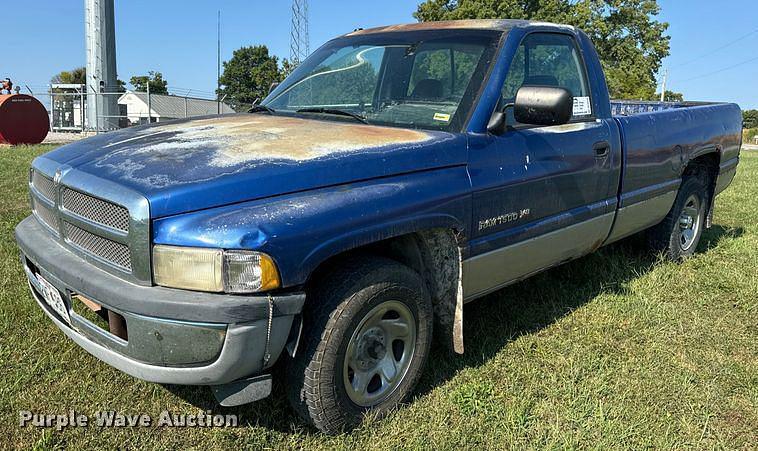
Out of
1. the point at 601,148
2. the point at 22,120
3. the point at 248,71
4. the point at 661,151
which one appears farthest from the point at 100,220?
the point at 248,71

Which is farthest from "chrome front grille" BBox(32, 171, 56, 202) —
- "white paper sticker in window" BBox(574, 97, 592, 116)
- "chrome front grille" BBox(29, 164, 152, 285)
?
"white paper sticker in window" BBox(574, 97, 592, 116)

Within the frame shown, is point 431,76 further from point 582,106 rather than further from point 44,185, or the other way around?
point 44,185

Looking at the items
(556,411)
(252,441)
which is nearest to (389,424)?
(252,441)

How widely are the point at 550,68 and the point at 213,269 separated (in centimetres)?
274

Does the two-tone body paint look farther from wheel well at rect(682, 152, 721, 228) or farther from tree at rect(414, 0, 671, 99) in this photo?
tree at rect(414, 0, 671, 99)

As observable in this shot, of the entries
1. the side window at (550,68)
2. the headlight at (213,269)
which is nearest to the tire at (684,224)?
the side window at (550,68)

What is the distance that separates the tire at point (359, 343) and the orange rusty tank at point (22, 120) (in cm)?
1693

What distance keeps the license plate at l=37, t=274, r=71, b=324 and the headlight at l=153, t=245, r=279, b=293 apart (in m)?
0.72

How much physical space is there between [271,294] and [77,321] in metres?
0.96

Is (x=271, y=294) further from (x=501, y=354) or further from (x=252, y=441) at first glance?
(x=501, y=354)

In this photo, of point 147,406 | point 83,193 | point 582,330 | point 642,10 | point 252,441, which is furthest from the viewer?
point 642,10

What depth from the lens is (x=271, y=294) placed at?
229cm

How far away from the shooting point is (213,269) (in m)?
2.21

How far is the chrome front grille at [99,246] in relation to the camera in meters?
2.35
